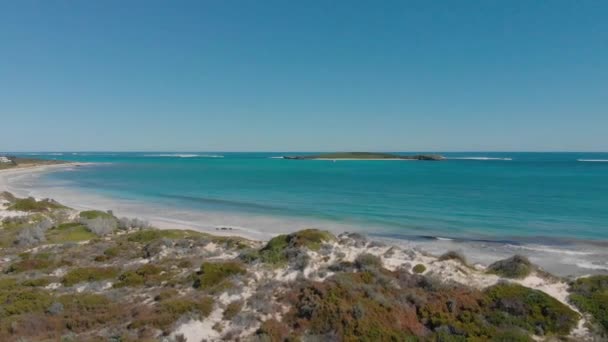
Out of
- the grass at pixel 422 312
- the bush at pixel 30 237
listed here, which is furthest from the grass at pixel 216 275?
the bush at pixel 30 237

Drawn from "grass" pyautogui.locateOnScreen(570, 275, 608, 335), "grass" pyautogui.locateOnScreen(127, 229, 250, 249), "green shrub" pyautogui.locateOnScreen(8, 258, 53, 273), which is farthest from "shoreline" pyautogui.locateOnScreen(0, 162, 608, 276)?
"green shrub" pyautogui.locateOnScreen(8, 258, 53, 273)

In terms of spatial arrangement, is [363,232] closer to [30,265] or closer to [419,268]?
[419,268]

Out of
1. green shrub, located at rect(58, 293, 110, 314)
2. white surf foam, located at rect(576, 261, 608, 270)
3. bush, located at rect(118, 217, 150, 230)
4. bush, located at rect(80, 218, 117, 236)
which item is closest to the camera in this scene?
green shrub, located at rect(58, 293, 110, 314)

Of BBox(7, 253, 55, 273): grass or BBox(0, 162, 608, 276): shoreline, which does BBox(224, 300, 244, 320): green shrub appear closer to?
BBox(7, 253, 55, 273): grass

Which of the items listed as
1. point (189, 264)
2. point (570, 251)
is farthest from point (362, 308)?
point (570, 251)

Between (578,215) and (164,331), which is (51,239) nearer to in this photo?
(164,331)

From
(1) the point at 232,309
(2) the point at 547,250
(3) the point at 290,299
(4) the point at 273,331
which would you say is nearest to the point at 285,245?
(3) the point at 290,299
